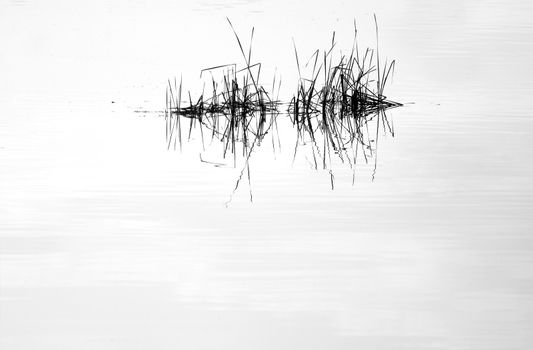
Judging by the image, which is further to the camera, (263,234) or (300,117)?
(300,117)

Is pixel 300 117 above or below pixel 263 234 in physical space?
above

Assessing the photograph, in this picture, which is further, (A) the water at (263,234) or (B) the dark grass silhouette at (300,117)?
(B) the dark grass silhouette at (300,117)

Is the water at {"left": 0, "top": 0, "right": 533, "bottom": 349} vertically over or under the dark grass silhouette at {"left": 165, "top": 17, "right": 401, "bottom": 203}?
under

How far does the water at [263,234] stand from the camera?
23.2ft

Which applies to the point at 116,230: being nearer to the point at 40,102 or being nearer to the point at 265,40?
the point at 40,102

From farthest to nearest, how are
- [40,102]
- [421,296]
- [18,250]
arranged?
[40,102], [18,250], [421,296]

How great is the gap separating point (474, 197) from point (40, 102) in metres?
7.22

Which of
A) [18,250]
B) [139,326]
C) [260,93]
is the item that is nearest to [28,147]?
[260,93]

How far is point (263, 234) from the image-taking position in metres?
9.10

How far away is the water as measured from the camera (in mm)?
7070

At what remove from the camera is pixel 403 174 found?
11359 mm

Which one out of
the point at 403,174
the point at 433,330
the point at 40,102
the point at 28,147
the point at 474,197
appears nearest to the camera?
the point at 433,330

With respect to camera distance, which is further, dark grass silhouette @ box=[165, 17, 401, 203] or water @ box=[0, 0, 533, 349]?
dark grass silhouette @ box=[165, 17, 401, 203]

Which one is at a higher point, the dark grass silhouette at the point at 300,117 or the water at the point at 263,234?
the dark grass silhouette at the point at 300,117
